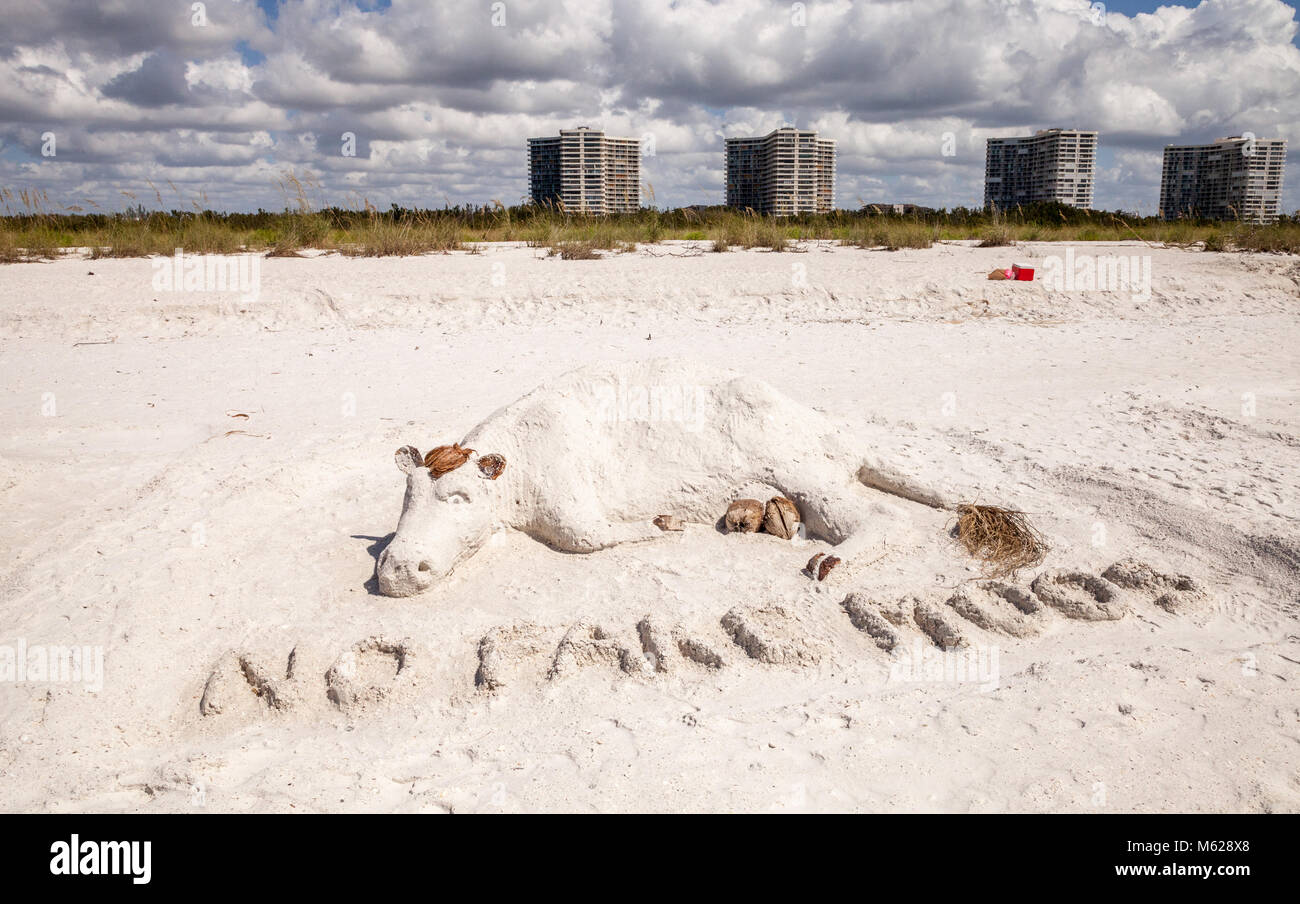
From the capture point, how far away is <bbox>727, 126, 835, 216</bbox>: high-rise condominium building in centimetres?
2509

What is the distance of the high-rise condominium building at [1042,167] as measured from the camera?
27917 mm

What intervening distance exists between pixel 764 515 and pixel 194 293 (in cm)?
969

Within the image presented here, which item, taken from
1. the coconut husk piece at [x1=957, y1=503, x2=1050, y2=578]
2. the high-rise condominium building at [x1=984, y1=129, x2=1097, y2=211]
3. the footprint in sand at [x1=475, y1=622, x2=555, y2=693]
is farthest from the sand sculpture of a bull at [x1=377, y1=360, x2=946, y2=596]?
the high-rise condominium building at [x1=984, y1=129, x2=1097, y2=211]

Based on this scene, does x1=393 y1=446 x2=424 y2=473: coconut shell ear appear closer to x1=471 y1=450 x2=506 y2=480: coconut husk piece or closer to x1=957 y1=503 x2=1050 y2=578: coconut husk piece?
x1=471 y1=450 x2=506 y2=480: coconut husk piece

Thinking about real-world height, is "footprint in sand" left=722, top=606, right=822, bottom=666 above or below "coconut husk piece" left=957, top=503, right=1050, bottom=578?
below

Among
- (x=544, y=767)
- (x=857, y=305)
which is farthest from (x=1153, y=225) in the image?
(x=544, y=767)

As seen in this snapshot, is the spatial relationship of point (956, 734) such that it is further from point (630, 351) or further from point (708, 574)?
point (630, 351)

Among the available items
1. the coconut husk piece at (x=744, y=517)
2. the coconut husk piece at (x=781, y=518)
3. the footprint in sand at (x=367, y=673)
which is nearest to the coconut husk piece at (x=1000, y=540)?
the coconut husk piece at (x=781, y=518)

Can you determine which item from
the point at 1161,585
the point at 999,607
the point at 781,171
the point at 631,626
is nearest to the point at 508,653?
the point at 631,626

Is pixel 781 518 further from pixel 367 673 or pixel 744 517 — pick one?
pixel 367 673

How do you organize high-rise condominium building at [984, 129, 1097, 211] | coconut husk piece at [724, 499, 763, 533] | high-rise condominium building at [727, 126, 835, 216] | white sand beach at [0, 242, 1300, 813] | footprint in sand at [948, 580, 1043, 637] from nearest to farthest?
white sand beach at [0, 242, 1300, 813] → footprint in sand at [948, 580, 1043, 637] → coconut husk piece at [724, 499, 763, 533] → high-rise condominium building at [727, 126, 835, 216] → high-rise condominium building at [984, 129, 1097, 211]

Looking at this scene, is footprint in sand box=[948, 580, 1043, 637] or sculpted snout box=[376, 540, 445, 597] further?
sculpted snout box=[376, 540, 445, 597]

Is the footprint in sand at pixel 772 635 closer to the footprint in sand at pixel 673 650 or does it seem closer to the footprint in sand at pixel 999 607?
the footprint in sand at pixel 673 650

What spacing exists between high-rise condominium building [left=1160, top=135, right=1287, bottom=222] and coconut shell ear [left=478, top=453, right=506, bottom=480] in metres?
20.1
